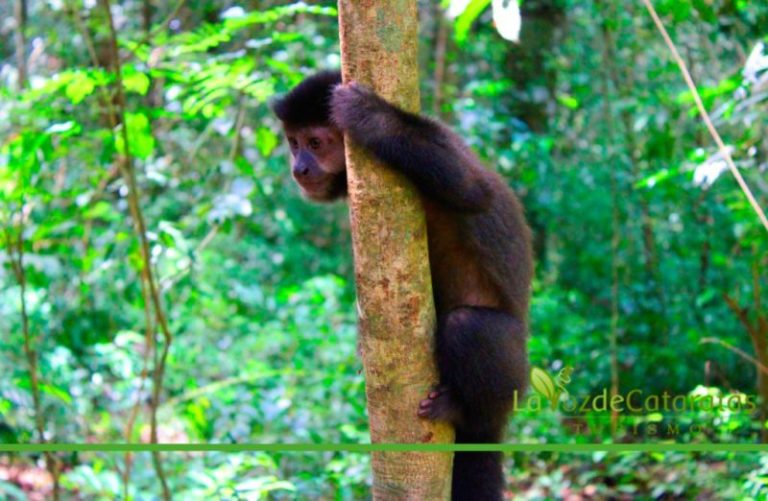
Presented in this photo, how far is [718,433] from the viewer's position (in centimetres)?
498

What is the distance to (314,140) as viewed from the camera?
13.0 feet

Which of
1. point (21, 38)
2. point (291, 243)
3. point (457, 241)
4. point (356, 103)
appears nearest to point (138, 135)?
point (457, 241)

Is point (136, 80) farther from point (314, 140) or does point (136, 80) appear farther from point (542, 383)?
point (542, 383)

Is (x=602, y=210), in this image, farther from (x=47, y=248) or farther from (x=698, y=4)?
(x=47, y=248)

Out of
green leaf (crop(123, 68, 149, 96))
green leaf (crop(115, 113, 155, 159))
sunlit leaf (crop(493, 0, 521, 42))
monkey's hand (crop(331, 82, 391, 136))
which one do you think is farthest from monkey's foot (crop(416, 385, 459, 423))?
green leaf (crop(115, 113, 155, 159))

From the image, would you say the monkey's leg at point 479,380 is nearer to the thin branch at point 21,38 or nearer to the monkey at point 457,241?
the monkey at point 457,241

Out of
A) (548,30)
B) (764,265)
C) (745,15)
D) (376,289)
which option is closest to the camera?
(376,289)

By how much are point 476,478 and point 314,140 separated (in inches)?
64.7

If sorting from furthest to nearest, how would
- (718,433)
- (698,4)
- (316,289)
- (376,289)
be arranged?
(316,289), (718,433), (698,4), (376,289)

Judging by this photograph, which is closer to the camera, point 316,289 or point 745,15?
point 745,15

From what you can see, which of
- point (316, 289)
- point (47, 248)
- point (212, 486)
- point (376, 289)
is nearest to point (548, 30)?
point (316, 289)

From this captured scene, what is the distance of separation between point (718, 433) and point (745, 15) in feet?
8.79

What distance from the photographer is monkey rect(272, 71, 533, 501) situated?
278 centimetres

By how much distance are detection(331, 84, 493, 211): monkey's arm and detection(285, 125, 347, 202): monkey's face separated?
3.05ft
